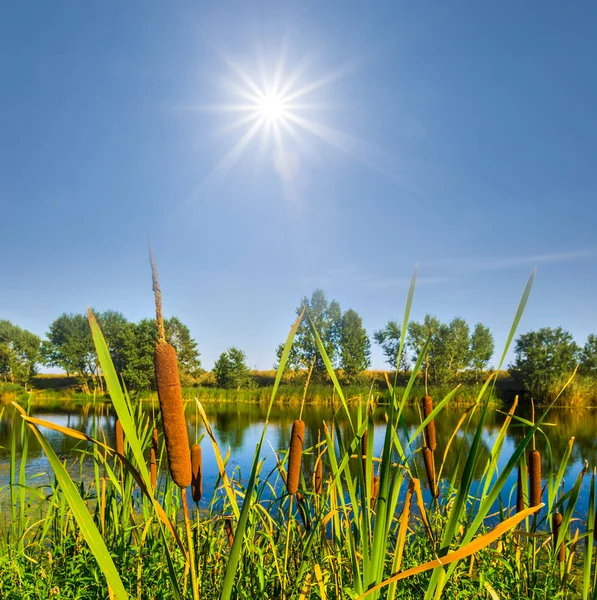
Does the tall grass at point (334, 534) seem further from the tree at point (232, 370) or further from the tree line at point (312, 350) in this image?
the tree at point (232, 370)

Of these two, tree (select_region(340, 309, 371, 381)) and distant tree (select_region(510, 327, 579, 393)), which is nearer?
distant tree (select_region(510, 327, 579, 393))

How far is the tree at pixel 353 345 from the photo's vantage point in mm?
40500

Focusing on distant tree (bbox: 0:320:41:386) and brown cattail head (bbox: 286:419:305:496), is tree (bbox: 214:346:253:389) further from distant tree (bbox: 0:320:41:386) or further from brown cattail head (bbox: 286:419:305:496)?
brown cattail head (bbox: 286:419:305:496)

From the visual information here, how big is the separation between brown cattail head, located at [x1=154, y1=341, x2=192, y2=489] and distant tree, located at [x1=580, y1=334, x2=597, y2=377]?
40894 mm

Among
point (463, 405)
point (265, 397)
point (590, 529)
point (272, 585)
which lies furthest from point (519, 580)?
point (265, 397)

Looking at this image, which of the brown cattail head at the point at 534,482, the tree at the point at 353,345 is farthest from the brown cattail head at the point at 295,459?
the tree at the point at 353,345

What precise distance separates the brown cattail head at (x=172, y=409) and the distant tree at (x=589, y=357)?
40894mm

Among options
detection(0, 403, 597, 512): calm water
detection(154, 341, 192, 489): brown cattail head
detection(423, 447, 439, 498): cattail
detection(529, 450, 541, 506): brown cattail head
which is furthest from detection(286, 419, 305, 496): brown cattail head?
detection(0, 403, 597, 512): calm water

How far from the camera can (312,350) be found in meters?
41.6

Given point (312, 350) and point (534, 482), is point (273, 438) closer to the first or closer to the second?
point (534, 482)

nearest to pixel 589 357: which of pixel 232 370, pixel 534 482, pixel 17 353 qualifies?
pixel 232 370

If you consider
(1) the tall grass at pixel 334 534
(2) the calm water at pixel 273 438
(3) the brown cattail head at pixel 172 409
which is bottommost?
(2) the calm water at pixel 273 438

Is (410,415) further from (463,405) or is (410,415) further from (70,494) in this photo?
(70,494)

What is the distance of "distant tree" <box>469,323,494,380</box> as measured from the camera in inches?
1634
